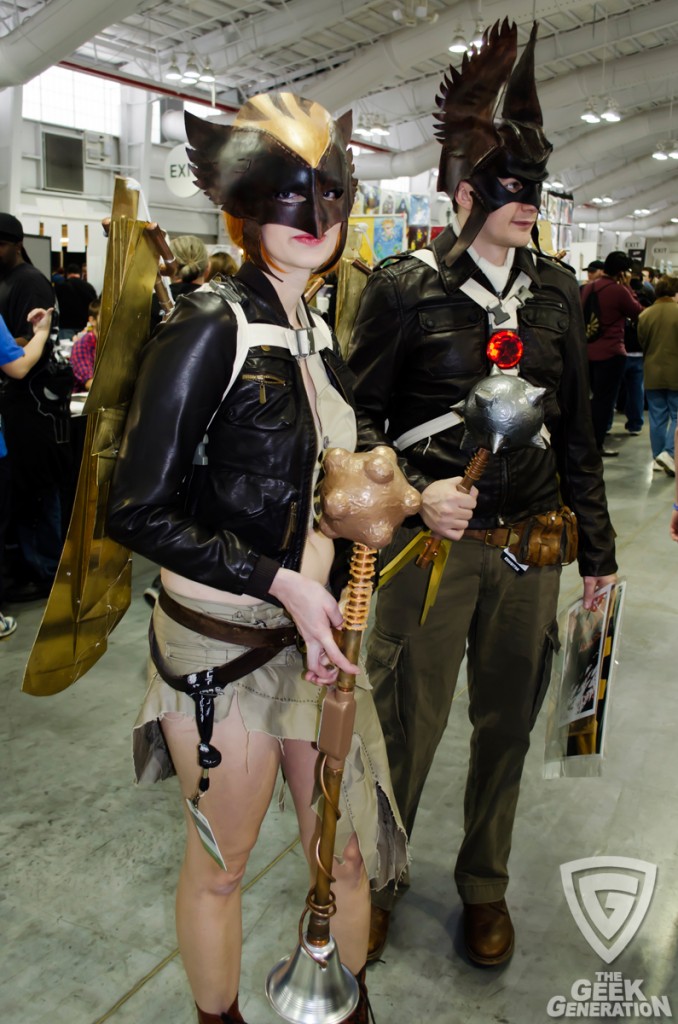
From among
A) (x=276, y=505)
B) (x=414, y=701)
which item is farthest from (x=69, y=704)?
(x=276, y=505)

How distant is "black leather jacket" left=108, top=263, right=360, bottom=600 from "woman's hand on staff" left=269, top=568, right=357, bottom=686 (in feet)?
0.09

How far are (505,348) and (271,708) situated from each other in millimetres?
769

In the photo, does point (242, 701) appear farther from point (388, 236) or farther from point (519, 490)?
point (388, 236)

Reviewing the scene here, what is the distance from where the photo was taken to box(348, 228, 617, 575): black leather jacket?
1.79 metres

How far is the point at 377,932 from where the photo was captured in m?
2.00

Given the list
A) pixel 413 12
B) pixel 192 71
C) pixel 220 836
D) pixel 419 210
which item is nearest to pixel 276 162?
pixel 220 836

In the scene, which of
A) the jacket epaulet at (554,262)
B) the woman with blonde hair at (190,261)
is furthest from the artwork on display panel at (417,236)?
the jacket epaulet at (554,262)

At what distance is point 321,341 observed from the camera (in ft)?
4.54

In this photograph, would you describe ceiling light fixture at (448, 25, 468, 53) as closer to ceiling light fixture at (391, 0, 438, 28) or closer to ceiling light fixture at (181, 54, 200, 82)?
ceiling light fixture at (391, 0, 438, 28)

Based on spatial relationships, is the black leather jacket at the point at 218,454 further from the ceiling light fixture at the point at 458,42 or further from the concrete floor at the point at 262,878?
the ceiling light fixture at the point at 458,42

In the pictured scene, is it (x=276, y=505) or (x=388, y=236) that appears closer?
(x=276, y=505)

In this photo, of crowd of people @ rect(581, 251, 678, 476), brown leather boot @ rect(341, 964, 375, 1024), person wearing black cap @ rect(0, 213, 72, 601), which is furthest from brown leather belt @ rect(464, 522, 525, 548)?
crowd of people @ rect(581, 251, 678, 476)

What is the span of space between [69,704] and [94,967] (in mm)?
1354

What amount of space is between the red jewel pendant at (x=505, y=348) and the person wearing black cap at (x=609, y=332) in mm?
6075
